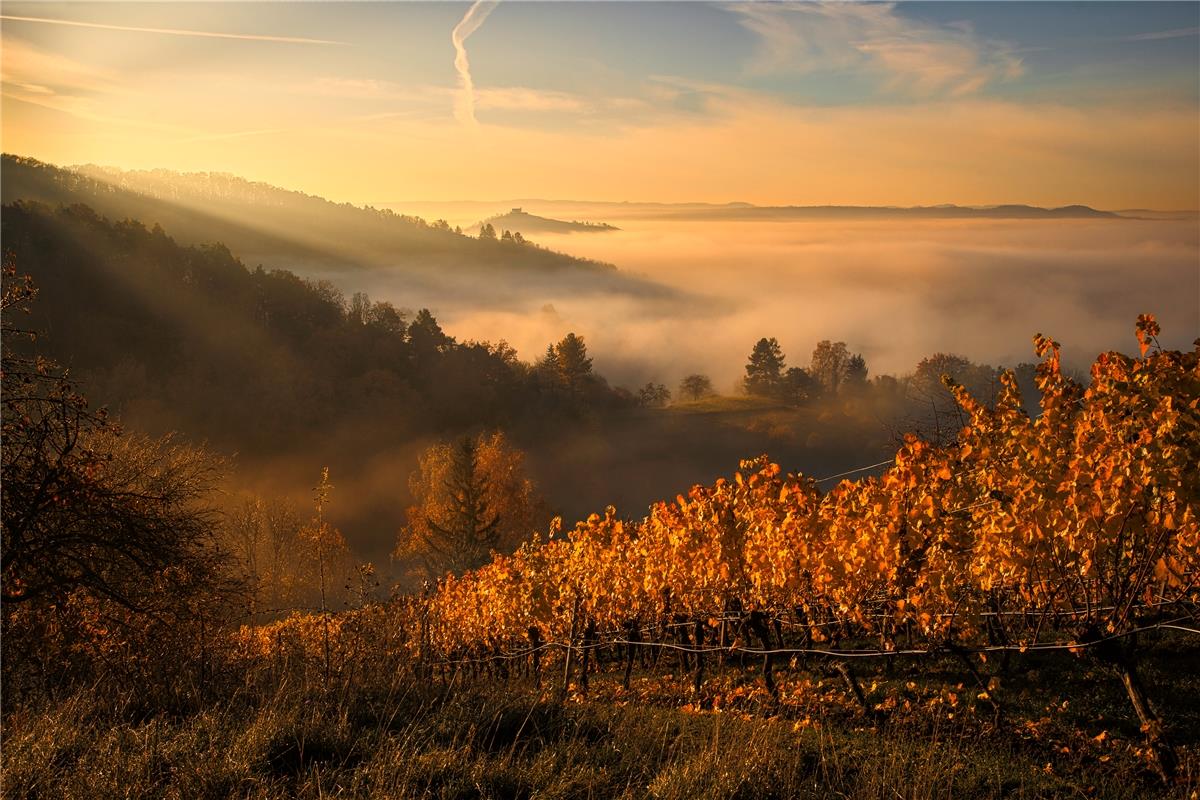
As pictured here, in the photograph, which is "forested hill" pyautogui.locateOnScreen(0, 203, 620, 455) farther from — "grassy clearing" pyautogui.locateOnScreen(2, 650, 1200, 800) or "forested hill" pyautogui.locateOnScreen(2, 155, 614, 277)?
"grassy clearing" pyautogui.locateOnScreen(2, 650, 1200, 800)

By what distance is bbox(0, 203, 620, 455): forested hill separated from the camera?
7500 cm

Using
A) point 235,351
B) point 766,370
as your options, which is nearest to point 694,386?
point 766,370

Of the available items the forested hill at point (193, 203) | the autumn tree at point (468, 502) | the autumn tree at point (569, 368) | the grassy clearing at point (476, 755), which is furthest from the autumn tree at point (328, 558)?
the forested hill at point (193, 203)

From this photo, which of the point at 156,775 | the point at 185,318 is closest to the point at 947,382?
the point at 156,775

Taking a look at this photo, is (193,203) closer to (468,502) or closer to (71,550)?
(468,502)

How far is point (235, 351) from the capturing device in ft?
278

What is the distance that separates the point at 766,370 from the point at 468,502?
226ft

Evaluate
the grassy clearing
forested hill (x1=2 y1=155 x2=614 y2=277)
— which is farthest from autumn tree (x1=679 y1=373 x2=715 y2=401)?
the grassy clearing

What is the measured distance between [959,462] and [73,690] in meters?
8.37

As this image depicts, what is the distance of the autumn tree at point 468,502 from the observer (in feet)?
193

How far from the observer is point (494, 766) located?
5.26 m

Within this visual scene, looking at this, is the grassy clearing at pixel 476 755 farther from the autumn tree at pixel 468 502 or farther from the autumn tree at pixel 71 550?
the autumn tree at pixel 468 502

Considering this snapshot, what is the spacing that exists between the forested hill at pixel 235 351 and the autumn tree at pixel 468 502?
44.1 ft

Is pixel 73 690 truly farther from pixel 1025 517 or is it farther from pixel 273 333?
pixel 273 333
